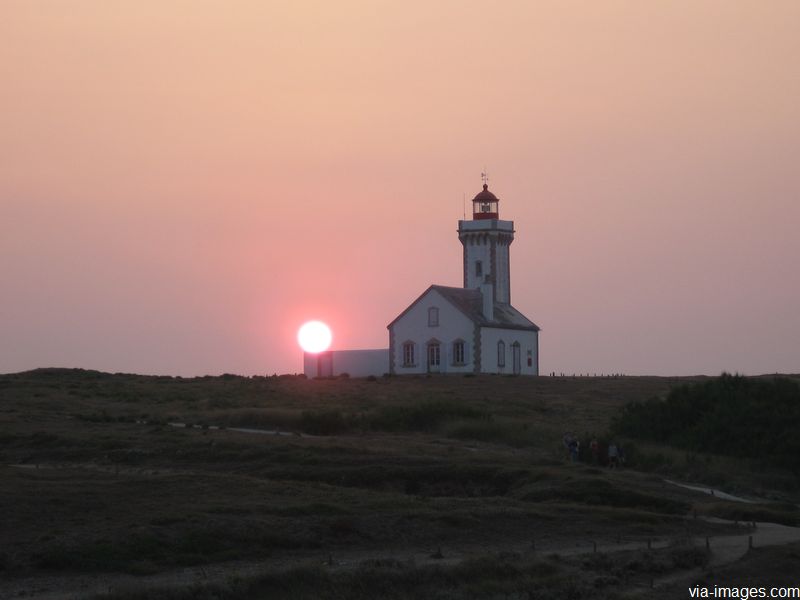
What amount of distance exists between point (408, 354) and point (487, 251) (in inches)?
294

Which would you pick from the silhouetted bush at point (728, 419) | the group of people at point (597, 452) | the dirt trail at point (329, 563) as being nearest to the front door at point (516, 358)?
the silhouetted bush at point (728, 419)

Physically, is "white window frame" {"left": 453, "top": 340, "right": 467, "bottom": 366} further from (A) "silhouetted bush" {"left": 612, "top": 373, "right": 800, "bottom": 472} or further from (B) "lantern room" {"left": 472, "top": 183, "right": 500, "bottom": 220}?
(A) "silhouetted bush" {"left": 612, "top": 373, "right": 800, "bottom": 472}

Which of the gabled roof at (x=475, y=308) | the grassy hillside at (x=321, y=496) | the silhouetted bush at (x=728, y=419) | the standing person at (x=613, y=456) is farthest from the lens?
the gabled roof at (x=475, y=308)

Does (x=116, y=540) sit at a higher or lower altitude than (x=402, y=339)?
lower

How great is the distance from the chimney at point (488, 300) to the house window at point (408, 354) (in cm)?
429

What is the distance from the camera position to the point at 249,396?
2424 inches

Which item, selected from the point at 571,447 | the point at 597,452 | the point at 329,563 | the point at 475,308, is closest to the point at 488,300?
the point at 475,308

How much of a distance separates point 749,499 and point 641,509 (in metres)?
4.75

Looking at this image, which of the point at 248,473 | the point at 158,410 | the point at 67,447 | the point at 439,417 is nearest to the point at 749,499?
the point at 248,473

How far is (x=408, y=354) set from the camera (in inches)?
2876

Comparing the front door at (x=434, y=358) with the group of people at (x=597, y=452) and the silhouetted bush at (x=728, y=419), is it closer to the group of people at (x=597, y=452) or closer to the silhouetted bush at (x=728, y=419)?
the silhouetted bush at (x=728, y=419)

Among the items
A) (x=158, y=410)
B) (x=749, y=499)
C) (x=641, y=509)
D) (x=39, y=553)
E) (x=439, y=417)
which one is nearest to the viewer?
(x=39, y=553)

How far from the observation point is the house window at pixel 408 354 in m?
73.0

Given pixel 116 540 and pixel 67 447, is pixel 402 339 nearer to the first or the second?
pixel 67 447
